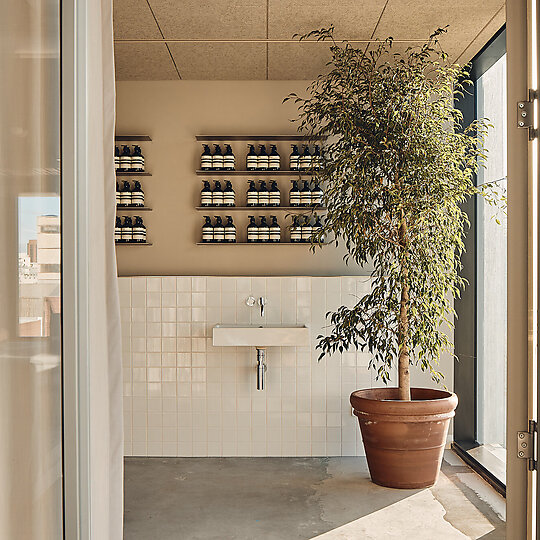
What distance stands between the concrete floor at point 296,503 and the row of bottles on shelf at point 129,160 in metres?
2.12

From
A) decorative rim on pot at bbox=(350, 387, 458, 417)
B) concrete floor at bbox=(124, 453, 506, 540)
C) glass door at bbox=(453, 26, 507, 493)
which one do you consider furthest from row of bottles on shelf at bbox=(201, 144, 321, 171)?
concrete floor at bbox=(124, 453, 506, 540)

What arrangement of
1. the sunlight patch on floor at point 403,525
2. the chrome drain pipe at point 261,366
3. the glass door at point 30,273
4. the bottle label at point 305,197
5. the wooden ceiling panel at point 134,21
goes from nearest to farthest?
the glass door at point 30,273 < the sunlight patch on floor at point 403,525 < the wooden ceiling panel at point 134,21 < the chrome drain pipe at point 261,366 < the bottle label at point 305,197

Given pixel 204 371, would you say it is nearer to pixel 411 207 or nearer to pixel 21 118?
pixel 411 207

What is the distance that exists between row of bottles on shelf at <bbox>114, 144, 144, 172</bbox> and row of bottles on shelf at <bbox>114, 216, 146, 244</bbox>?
36cm

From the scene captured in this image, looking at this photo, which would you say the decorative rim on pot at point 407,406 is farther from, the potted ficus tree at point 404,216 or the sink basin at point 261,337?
the sink basin at point 261,337

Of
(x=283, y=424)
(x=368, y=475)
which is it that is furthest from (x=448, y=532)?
(x=283, y=424)

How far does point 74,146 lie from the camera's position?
1.82 m

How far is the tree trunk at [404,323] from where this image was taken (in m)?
4.15

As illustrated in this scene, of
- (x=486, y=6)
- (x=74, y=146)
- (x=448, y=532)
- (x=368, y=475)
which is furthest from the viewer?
(x=368, y=475)

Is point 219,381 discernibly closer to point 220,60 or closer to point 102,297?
point 220,60

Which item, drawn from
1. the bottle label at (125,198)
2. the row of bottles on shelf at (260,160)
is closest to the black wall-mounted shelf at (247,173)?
the row of bottles on shelf at (260,160)

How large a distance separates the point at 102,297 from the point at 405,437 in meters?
2.72

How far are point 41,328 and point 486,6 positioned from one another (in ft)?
10.8

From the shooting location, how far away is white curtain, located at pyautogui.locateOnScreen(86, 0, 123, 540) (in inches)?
73.8
